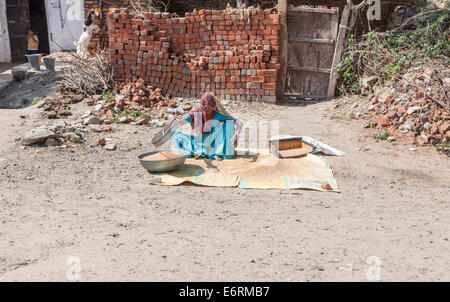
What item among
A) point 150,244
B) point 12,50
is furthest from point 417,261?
point 12,50

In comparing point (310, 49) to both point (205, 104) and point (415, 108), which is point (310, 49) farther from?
point (205, 104)

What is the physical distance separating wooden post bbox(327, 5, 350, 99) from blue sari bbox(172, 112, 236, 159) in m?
3.47

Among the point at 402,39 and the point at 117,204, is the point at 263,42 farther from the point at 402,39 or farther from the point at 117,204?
the point at 117,204

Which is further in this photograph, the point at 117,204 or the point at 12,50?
the point at 12,50

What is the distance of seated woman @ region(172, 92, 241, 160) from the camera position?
5.81m

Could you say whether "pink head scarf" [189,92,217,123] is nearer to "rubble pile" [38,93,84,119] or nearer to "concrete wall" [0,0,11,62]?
"rubble pile" [38,93,84,119]

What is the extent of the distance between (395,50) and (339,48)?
977 millimetres

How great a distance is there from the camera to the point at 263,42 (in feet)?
27.5

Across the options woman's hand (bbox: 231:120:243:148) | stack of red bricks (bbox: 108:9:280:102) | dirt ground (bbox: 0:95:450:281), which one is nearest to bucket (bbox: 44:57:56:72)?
stack of red bricks (bbox: 108:9:280:102)

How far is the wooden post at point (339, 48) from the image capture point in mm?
8359

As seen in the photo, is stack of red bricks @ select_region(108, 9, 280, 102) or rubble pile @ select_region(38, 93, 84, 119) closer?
rubble pile @ select_region(38, 93, 84, 119)

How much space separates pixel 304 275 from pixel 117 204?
2.10m

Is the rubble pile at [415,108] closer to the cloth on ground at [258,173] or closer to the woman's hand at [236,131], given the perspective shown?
the cloth on ground at [258,173]

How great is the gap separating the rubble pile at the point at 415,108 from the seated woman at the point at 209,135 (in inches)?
98.9
